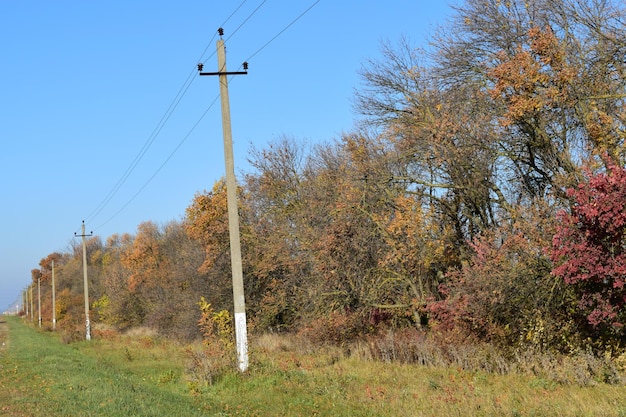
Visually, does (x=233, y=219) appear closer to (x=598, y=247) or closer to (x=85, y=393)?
(x=85, y=393)

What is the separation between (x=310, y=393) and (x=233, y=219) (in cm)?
535

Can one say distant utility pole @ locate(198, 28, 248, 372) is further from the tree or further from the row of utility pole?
the tree

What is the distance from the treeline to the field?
253cm

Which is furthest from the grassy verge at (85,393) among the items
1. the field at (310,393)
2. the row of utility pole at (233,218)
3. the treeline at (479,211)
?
the treeline at (479,211)

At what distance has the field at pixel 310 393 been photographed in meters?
11.5

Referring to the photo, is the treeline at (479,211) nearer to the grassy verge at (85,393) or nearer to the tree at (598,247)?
the tree at (598,247)

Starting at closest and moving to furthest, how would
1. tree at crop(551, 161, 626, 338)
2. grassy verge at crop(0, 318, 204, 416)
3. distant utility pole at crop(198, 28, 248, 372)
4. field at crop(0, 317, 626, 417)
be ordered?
field at crop(0, 317, 626, 417), grassy verge at crop(0, 318, 204, 416), tree at crop(551, 161, 626, 338), distant utility pole at crop(198, 28, 248, 372)

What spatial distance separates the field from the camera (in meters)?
11.5

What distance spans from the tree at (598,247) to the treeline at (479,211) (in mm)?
36

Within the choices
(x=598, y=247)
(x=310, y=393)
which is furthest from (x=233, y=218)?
(x=598, y=247)

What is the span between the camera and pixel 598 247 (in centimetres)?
1455

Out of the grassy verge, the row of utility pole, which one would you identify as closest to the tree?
the row of utility pole

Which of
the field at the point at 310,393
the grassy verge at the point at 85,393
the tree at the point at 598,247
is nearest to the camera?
→ the field at the point at 310,393

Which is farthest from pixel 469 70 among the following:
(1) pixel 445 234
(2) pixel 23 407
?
(2) pixel 23 407
